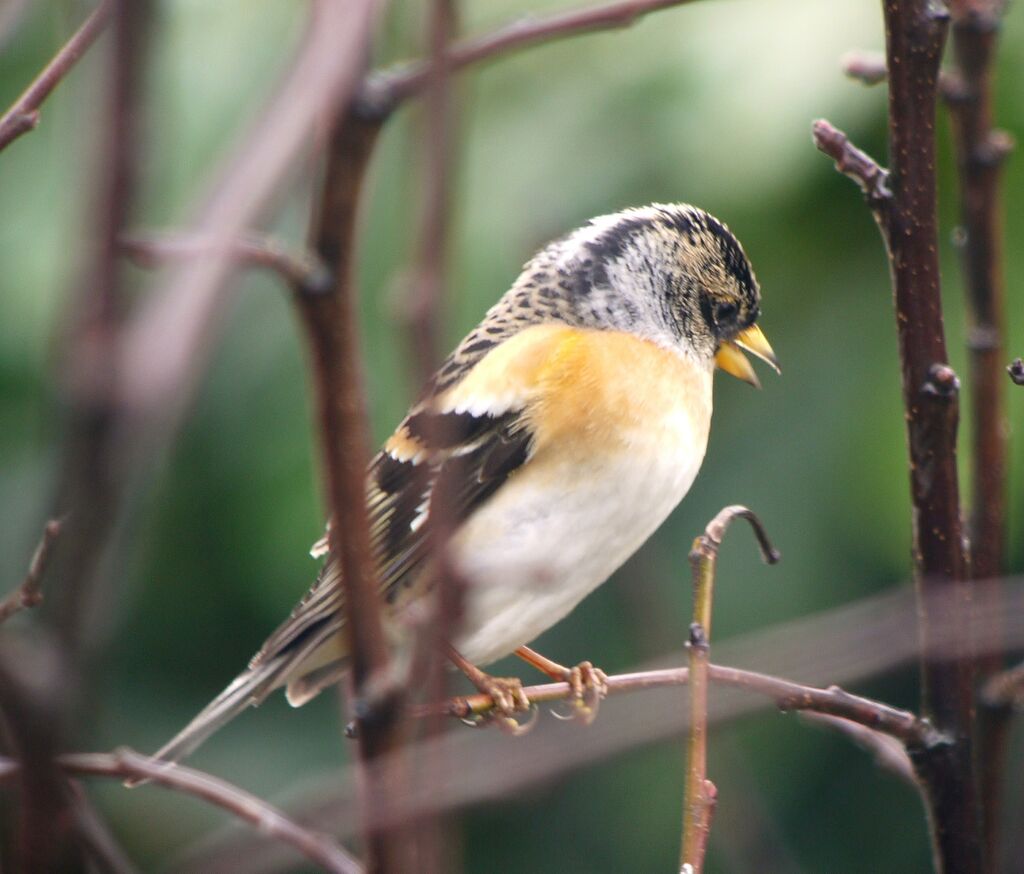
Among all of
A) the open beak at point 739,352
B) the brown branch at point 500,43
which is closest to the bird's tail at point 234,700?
the open beak at point 739,352

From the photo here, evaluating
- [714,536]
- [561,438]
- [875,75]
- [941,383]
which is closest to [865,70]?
[875,75]

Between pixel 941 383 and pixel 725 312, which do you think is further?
pixel 725 312

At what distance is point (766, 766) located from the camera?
217 centimetres

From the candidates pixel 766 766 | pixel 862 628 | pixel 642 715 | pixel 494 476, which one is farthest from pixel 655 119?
pixel 642 715

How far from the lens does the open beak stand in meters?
1.70

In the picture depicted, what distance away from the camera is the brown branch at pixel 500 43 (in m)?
0.50

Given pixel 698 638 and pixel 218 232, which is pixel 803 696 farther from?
pixel 218 232

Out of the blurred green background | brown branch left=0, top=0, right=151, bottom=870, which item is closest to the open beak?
the blurred green background

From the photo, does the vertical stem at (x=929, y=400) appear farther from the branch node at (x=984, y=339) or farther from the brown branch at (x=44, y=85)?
the brown branch at (x=44, y=85)

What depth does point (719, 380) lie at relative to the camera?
2.19 meters

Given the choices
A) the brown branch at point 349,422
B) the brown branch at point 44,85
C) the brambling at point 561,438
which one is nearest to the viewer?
the brown branch at point 349,422

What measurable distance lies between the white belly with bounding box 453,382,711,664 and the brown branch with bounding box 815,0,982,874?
0.51 meters

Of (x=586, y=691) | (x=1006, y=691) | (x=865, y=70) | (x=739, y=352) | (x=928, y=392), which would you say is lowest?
(x=586, y=691)

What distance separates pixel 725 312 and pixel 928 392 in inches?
29.6
